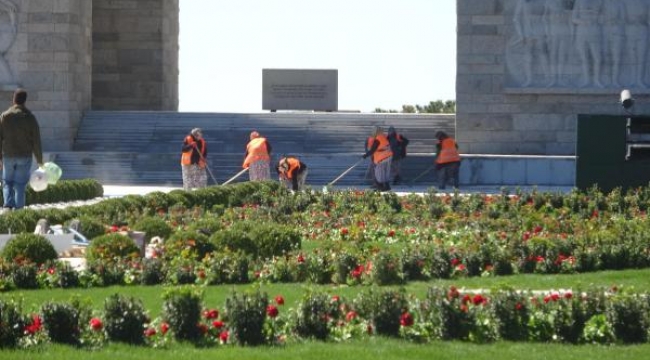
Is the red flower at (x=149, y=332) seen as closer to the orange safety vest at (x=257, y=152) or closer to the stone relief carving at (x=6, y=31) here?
the orange safety vest at (x=257, y=152)

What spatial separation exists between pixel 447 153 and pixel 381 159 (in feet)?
5.14

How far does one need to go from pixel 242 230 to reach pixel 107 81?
1134 inches

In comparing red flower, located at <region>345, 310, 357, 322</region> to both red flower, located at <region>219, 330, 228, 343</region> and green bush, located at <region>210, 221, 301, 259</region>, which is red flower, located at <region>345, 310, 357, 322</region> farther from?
green bush, located at <region>210, 221, 301, 259</region>

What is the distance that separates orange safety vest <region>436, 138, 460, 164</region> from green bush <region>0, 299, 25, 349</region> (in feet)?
78.9

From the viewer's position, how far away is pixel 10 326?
10.8 metres

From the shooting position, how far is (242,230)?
56.7ft

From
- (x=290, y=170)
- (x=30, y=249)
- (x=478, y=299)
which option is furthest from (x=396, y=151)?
(x=478, y=299)

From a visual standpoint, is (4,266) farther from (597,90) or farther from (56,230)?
(597,90)

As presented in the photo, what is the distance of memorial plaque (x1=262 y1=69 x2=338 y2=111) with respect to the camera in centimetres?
4688

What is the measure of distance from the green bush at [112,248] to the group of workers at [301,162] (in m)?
14.7

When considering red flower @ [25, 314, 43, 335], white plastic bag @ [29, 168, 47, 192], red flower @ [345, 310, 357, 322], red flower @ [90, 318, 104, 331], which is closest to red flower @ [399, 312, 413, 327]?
red flower @ [345, 310, 357, 322]

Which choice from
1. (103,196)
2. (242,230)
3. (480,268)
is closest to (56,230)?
(242,230)

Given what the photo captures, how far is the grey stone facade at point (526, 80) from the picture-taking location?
37344mm

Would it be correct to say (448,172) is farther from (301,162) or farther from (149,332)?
(149,332)
